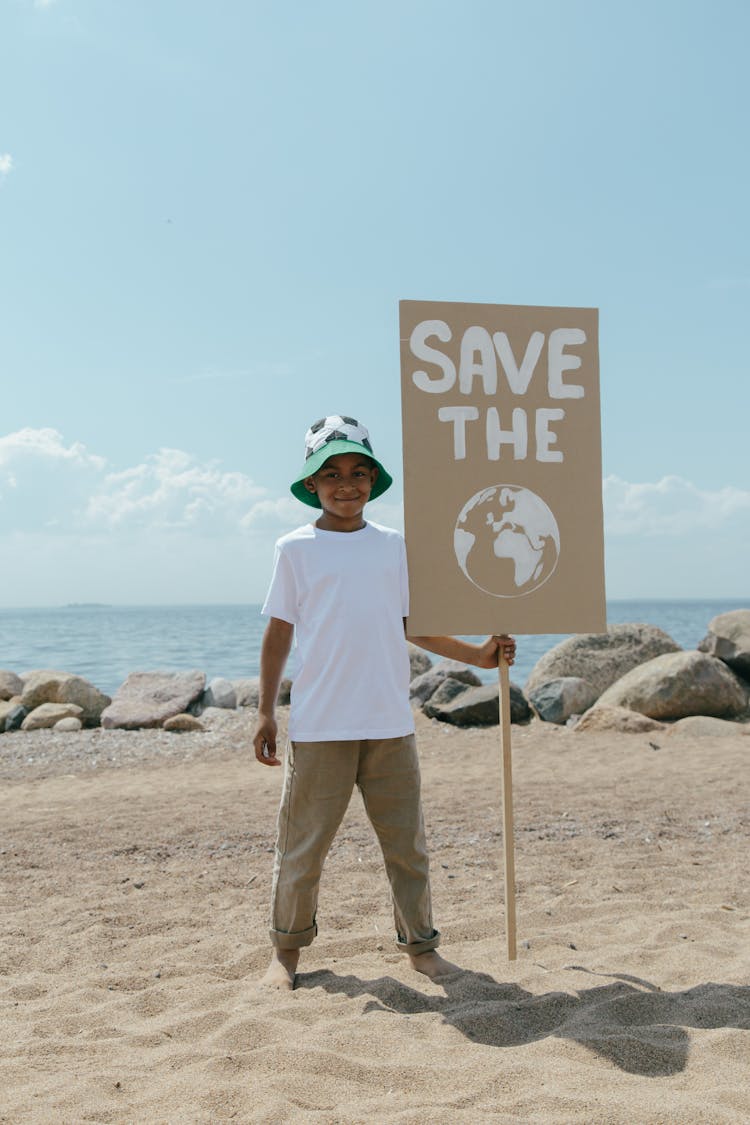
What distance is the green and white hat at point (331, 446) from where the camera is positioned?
3443mm

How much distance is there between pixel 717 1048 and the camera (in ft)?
9.21

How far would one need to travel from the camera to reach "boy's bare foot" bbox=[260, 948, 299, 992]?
11.2ft

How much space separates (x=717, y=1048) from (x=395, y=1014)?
102 cm

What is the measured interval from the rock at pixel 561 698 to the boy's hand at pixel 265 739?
730cm

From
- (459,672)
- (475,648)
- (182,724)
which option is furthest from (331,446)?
(459,672)

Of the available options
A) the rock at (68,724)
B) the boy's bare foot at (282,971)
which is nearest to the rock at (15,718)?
the rock at (68,724)

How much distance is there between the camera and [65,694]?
1175cm

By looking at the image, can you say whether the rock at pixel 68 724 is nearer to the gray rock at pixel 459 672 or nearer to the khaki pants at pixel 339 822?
the gray rock at pixel 459 672

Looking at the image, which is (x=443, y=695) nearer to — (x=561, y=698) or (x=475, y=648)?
(x=561, y=698)

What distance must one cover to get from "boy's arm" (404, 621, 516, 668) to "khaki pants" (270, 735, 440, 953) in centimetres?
43

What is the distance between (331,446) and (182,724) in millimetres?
8043

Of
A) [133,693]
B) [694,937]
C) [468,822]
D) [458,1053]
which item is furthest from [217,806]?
[133,693]

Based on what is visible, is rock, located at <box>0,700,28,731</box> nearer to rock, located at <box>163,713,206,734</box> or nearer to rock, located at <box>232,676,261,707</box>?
rock, located at <box>163,713,206,734</box>

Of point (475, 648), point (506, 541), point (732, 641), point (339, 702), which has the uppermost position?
point (506, 541)
